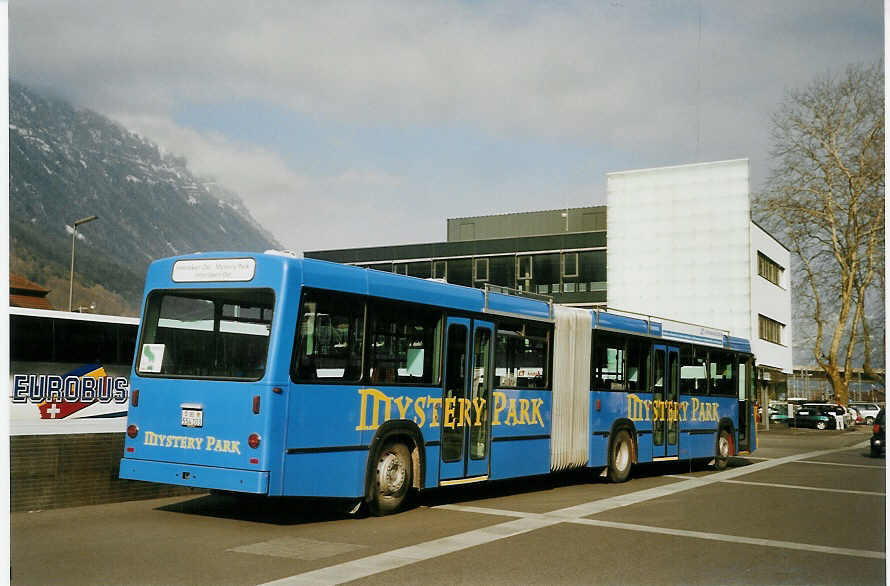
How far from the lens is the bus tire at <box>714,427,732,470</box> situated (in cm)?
2070

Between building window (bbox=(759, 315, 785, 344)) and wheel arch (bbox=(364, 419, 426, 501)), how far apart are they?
154 ft

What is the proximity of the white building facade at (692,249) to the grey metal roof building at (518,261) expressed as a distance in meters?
4.28

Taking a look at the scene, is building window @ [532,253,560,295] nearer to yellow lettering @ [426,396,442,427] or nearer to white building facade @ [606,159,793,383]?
white building facade @ [606,159,793,383]

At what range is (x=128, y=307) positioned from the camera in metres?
144

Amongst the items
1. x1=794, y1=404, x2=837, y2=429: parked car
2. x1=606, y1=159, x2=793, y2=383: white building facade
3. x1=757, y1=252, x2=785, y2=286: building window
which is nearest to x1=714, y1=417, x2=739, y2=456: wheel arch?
x1=606, y1=159, x2=793, y2=383: white building facade

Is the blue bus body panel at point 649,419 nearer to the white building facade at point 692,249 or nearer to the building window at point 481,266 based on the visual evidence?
the white building facade at point 692,249

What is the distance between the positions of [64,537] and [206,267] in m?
3.16

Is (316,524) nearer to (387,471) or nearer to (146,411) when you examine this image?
(387,471)

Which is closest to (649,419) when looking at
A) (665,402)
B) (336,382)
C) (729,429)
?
(665,402)

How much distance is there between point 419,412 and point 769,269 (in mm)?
51512

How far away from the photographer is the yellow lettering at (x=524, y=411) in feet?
46.1

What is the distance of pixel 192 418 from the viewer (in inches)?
399

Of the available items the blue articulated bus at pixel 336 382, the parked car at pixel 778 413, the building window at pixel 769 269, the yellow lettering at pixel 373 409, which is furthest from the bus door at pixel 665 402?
the parked car at pixel 778 413

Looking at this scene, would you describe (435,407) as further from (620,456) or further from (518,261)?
(518,261)
